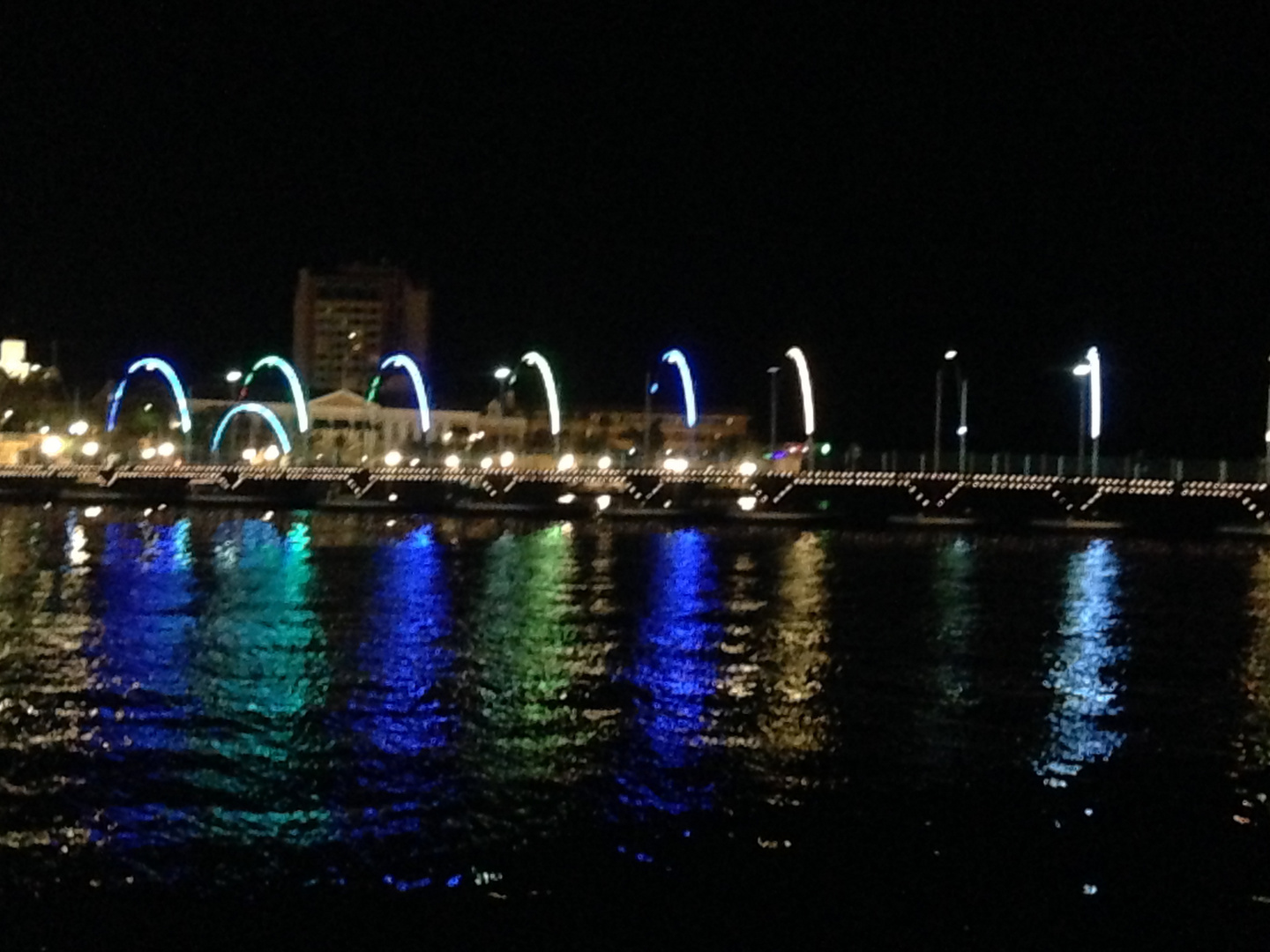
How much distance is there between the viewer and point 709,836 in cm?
944

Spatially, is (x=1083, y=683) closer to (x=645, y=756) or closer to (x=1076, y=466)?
(x=645, y=756)

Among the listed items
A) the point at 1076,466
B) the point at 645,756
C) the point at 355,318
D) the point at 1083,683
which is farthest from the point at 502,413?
the point at 355,318

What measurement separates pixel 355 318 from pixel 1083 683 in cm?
12830

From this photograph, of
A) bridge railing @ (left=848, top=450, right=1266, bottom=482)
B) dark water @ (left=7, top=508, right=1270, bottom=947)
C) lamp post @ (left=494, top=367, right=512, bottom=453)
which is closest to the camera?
dark water @ (left=7, top=508, right=1270, bottom=947)

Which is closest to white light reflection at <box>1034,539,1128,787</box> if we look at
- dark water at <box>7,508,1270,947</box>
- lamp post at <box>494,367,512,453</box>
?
dark water at <box>7,508,1270,947</box>

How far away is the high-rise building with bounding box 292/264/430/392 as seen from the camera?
5389 inches

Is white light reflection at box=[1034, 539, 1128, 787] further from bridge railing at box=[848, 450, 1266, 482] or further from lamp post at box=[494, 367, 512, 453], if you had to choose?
lamp post at box=[494, 367, 512, 453]

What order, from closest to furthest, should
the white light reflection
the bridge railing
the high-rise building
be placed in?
the white light reflection
the bridge railing
the high-rise building

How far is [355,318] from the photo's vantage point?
462 feet

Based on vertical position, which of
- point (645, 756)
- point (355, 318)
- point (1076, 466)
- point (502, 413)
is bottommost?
point (645, 756)

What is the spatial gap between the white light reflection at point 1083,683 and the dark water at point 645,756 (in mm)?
72

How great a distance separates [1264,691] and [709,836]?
28.9 feet

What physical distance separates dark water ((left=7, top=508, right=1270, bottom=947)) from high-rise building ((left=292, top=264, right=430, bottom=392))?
112014 millimetres

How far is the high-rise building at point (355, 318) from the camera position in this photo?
13688cm
